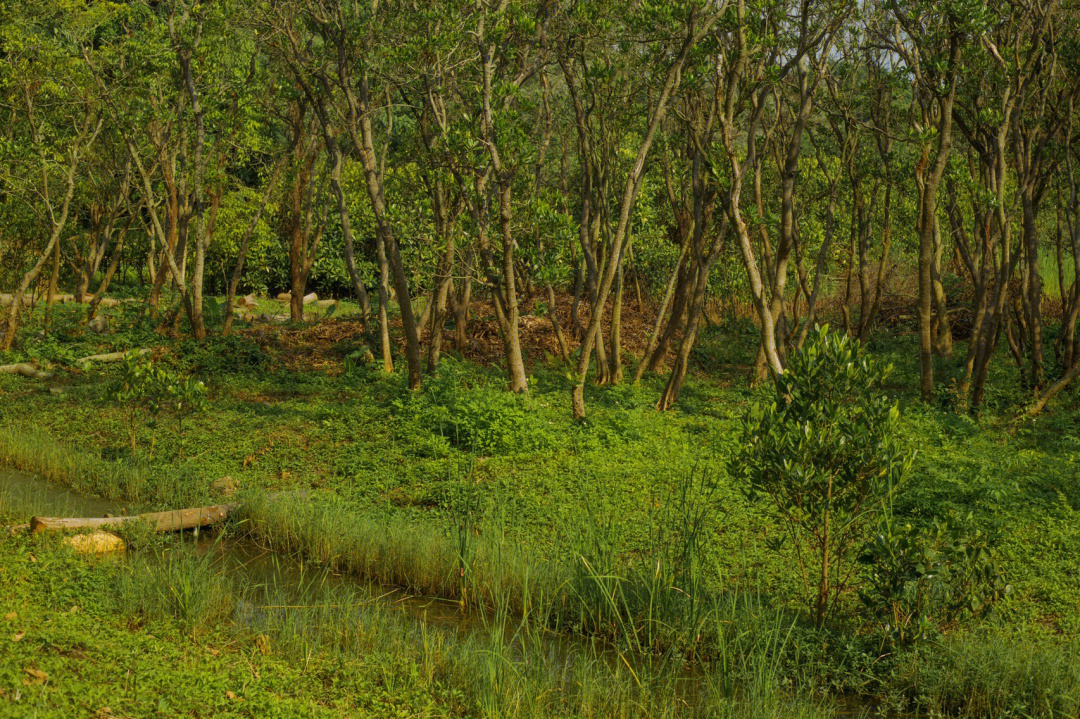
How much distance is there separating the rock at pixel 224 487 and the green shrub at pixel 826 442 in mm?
5213

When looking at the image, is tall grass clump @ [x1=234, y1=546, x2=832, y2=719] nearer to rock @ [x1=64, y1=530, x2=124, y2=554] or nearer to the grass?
the grass

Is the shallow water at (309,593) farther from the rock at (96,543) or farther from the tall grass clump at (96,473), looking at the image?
the rock at (96,543)

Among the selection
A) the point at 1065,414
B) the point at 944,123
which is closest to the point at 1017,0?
the point at 944,123

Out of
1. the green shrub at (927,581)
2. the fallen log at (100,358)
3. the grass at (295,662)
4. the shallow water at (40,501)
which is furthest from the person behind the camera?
the fallen log at (100,358)

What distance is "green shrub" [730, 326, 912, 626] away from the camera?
18.1 ft

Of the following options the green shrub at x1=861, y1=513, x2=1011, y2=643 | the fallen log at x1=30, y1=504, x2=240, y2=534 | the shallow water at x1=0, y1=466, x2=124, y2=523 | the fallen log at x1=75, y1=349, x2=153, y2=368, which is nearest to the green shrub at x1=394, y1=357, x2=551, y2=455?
the fallen log at x1=30, y1=504, x2=240, y2=534

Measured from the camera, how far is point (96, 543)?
702 cm

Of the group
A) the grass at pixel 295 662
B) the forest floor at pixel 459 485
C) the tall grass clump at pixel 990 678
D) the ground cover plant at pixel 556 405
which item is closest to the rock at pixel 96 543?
the ground cover plant at pixel 556 405

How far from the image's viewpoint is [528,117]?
21125 mm

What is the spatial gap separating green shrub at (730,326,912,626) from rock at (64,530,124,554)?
4.67m

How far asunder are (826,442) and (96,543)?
5322 millimetres

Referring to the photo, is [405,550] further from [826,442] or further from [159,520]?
[826,442]

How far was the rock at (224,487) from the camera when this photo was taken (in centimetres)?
891

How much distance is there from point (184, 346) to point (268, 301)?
454 inches
